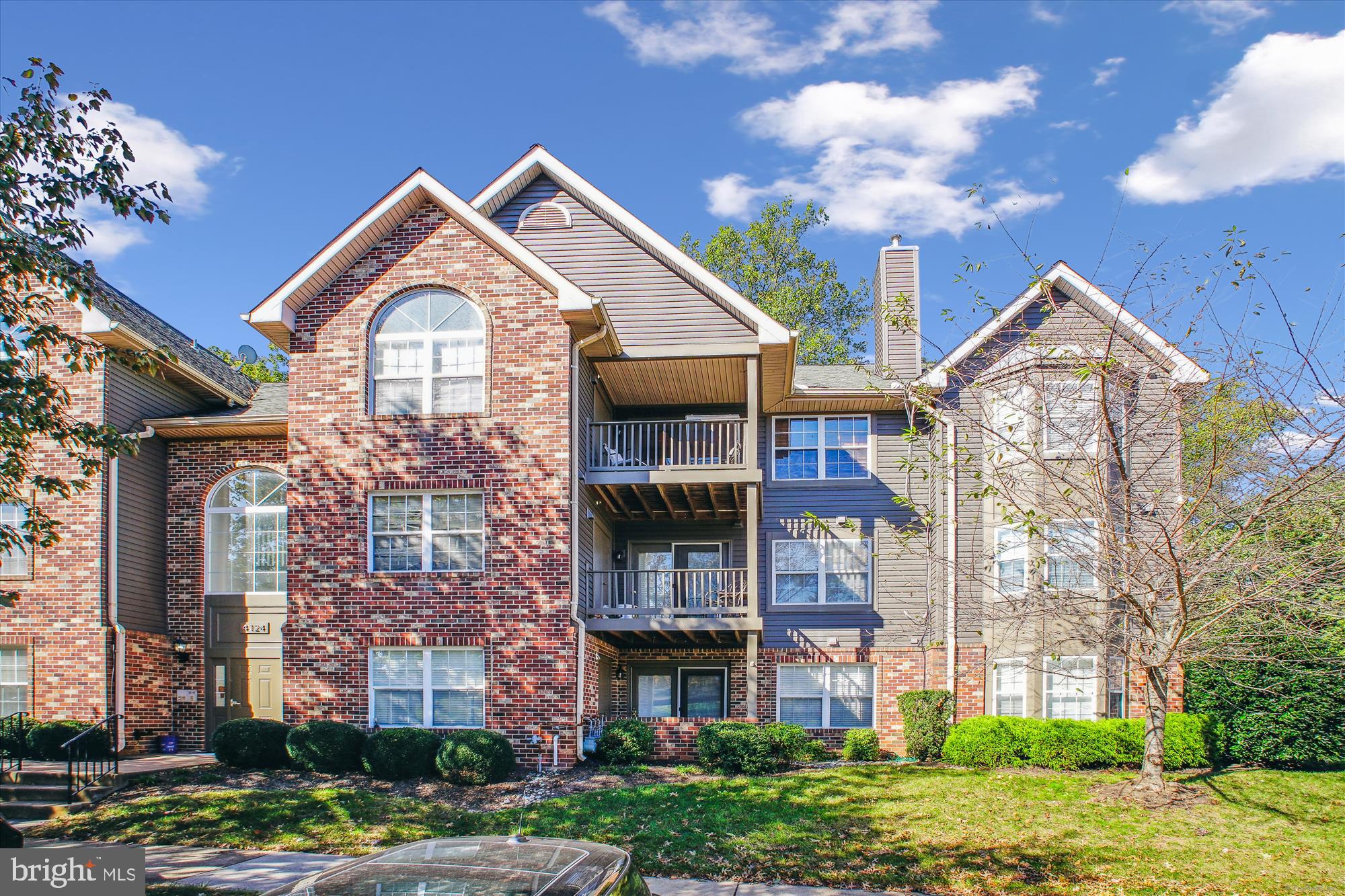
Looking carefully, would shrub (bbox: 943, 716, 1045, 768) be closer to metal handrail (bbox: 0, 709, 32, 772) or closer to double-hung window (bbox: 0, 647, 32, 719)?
metal handrail (bbox: 0, 709, 32, 772)

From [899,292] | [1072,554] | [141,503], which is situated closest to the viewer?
[1072,554]

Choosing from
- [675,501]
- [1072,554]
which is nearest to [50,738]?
[675,501]

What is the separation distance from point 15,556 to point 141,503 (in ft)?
6.62

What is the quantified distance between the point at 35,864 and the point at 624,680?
12055 millimetres

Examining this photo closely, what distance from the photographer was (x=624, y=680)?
20.0 m

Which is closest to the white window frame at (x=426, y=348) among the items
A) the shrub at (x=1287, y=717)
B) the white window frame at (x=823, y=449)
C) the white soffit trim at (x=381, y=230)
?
the white soffit trim at (x=381, y=230)

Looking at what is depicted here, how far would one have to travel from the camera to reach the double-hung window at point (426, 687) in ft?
50.6

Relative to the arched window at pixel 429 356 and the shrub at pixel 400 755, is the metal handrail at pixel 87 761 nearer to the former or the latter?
the shrub at pixel 400 755

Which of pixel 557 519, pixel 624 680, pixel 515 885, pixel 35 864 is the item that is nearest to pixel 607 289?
pixel 557 519

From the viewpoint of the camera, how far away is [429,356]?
16.0 meters

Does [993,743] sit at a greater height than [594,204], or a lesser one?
lesser

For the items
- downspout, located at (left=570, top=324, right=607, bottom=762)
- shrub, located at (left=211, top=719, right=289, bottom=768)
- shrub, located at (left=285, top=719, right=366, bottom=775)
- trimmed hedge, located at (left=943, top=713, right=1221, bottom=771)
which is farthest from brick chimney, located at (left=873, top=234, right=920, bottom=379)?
shrub, located at (left=211, top=719, right=289, bottom=768)

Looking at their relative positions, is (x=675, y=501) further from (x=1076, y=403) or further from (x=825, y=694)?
(x=1076, y=403)

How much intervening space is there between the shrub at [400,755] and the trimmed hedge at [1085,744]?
8163 millimetres
